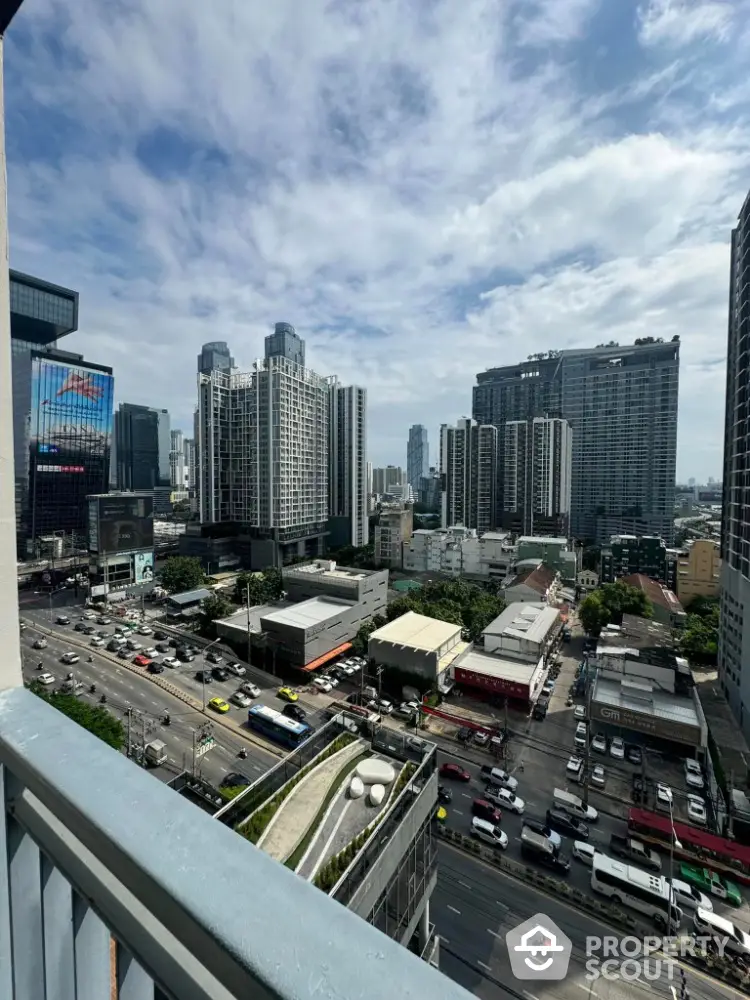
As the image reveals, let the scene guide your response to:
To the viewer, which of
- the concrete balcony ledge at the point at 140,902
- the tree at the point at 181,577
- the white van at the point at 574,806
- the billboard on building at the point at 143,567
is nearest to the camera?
the concrete balcony ledge at the point at 140,902

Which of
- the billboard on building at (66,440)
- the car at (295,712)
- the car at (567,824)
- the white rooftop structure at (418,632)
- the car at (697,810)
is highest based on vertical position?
the billboard on building at (66,440)

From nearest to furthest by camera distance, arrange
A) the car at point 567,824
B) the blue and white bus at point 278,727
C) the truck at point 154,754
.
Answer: the car at point 567,824 → the truck at point 154,754 → the blue and white bus at point 278,727

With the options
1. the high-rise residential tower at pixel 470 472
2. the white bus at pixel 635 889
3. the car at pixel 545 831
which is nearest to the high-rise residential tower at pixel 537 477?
the high-rise residential tower at pixel 470 472

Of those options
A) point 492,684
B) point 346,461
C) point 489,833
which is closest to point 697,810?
point 489,833

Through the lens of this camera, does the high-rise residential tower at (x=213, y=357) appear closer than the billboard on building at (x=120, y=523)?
No

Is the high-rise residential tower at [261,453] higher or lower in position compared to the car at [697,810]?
higher

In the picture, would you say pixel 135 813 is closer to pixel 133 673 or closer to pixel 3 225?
pixel 3 225

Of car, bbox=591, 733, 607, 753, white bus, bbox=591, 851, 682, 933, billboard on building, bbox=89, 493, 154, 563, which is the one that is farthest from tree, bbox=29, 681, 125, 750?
billboard on building, bbox=89, 493, 154, 563

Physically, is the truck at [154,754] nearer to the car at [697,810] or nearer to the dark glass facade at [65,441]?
the car at [697,810]
